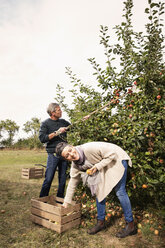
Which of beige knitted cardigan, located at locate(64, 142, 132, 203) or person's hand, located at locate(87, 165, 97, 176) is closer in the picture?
person's hand, located at locate(87, 165, 97, 176)

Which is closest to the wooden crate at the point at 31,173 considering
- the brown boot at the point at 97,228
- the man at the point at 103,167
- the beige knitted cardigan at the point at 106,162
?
the brown boot at the point at 97,228

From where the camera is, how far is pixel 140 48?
3766mm

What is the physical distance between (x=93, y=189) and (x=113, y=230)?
94cm

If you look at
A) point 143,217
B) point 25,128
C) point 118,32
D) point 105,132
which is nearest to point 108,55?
point 118,32

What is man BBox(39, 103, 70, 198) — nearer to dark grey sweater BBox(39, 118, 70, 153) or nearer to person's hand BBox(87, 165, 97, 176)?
dark grey sweater BBox(39, 118, 70, 153)

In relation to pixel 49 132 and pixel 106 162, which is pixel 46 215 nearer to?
pixel 106 162

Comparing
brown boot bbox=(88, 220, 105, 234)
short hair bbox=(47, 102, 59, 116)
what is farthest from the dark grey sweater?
brown boot bbox=(88, 220, 105, 234)

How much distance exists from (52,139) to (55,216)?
156cm

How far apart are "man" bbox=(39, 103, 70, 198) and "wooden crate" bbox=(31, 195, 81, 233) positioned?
53cm

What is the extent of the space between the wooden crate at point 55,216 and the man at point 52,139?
0.53m

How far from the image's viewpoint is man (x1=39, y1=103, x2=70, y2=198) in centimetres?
402

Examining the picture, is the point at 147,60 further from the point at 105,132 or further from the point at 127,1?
the point at 105,132

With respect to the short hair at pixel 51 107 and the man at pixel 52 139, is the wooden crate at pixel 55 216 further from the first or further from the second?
the short hair at pixel 51 107

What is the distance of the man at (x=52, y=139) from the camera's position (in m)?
4.02
